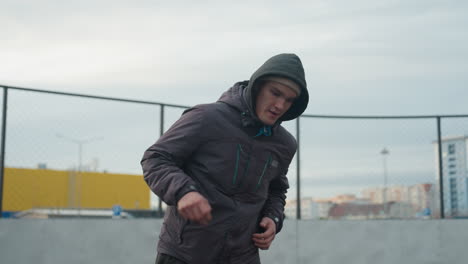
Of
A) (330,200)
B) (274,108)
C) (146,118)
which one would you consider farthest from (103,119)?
(274,108)

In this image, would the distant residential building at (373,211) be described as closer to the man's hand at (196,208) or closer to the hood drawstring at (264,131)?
the hood drawstring at (264,131)

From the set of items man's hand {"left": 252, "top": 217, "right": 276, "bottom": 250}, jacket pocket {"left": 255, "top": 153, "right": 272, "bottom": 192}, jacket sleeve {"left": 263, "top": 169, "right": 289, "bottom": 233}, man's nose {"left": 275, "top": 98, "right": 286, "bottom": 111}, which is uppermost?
man's nose {"left": 275, "top": 98, "right": 286, "bottom": 111}

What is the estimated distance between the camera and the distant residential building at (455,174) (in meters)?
8.40

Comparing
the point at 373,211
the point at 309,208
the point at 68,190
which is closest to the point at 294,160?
the point at 309,208

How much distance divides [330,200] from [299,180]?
586mm

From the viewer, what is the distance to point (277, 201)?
302 cm

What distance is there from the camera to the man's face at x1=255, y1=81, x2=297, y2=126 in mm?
2668

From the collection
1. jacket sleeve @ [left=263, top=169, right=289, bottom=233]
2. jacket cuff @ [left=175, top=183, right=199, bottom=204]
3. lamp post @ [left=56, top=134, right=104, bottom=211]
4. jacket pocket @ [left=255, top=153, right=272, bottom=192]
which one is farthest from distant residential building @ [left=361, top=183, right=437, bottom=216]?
jacket cuff @ [left=175, top=183, right=199, bottom=204]

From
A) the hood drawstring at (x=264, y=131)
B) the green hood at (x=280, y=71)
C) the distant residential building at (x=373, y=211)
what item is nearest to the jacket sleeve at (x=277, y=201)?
the hood drawstring at (x=264, y=131)

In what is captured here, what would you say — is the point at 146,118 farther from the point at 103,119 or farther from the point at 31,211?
the point at 31,211

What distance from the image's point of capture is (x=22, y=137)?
666 centimetres

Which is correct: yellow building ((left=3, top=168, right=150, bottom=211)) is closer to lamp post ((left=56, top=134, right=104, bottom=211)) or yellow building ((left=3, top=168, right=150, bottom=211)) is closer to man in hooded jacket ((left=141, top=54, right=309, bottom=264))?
lamp post ((left=56, top=134, right=104, bottom=211))

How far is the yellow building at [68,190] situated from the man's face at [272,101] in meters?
4.78

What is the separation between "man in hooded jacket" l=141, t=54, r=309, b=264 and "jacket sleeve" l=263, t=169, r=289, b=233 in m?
0.14
